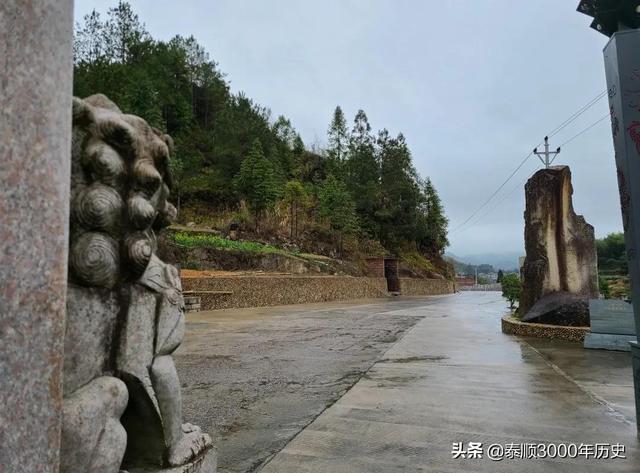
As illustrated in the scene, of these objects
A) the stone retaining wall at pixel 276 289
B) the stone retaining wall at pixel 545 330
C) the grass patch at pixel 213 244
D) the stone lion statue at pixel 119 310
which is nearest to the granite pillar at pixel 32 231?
the stone lion statue at pixel 119 310

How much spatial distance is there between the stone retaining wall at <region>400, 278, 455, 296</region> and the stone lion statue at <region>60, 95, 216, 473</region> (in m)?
30.2

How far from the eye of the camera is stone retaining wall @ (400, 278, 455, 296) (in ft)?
104

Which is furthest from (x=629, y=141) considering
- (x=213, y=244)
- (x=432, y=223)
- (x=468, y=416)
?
(x=432, y=223)

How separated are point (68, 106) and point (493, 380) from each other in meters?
4.26

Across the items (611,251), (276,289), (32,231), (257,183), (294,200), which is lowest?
(276,289)

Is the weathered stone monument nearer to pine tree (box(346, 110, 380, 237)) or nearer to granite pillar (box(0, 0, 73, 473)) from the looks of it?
granite pillar (box(0, 0, 73, 473))

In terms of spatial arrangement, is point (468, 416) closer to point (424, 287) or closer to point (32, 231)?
point (32, 231)

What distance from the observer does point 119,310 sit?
1.44 meters

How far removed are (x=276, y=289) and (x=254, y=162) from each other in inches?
475

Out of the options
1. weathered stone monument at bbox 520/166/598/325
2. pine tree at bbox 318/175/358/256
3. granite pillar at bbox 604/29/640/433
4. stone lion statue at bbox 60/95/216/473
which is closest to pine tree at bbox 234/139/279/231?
pine tree at bbox 318/175/358/256

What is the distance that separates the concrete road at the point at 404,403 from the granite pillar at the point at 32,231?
1473mm

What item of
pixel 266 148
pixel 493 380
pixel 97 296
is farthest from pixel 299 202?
pixel 97 296

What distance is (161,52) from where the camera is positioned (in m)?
38.1

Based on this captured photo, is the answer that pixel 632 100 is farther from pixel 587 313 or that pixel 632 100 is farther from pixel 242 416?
pixel 587 313
